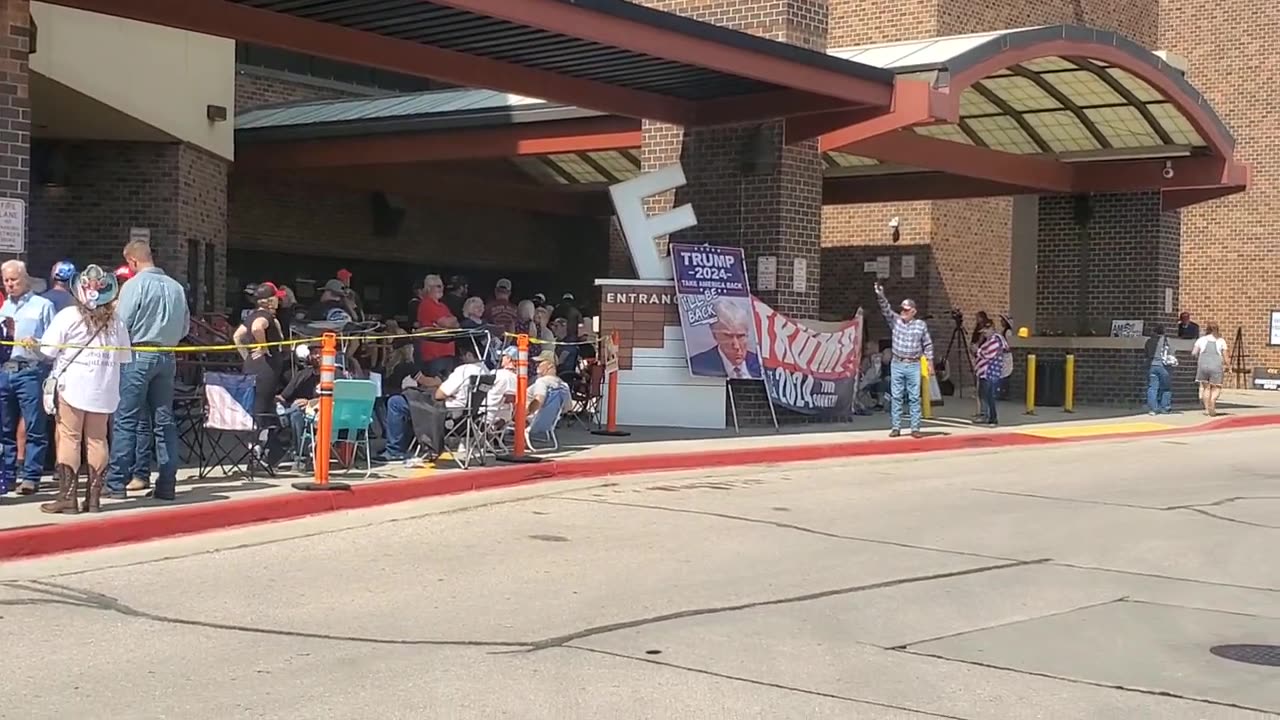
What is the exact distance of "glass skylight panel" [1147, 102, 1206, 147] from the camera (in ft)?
71.1

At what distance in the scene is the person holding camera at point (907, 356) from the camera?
17172mm

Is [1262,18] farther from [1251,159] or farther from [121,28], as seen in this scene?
[121,28]

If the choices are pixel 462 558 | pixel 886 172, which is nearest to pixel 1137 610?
pixel 462 558

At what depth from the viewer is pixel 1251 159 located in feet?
112

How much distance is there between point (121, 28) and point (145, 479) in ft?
28.2

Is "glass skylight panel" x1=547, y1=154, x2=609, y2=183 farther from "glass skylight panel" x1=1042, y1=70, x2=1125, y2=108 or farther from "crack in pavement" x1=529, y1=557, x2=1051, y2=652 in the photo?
"crack in pavement" x1=529, y1=557, x2=1051, y2=652

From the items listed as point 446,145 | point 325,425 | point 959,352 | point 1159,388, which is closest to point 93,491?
point 325,425

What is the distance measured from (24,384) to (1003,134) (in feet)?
55.3

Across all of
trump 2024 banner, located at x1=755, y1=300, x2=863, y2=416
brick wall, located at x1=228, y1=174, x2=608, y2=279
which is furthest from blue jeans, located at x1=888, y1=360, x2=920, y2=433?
brick wall, located at x1=228, y1=174, x2=608, y2=279

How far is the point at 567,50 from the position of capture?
15.5m

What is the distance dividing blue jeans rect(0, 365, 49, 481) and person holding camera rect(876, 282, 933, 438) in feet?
32.0

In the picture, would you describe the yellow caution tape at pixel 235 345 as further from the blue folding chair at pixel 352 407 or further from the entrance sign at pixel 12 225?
the entrance sign at pixel 12 225

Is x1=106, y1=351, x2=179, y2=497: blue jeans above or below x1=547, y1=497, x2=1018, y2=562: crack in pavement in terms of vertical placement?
above

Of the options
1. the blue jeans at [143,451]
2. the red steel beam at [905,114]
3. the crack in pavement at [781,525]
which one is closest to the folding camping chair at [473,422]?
the crack in pavement at [781,525]
